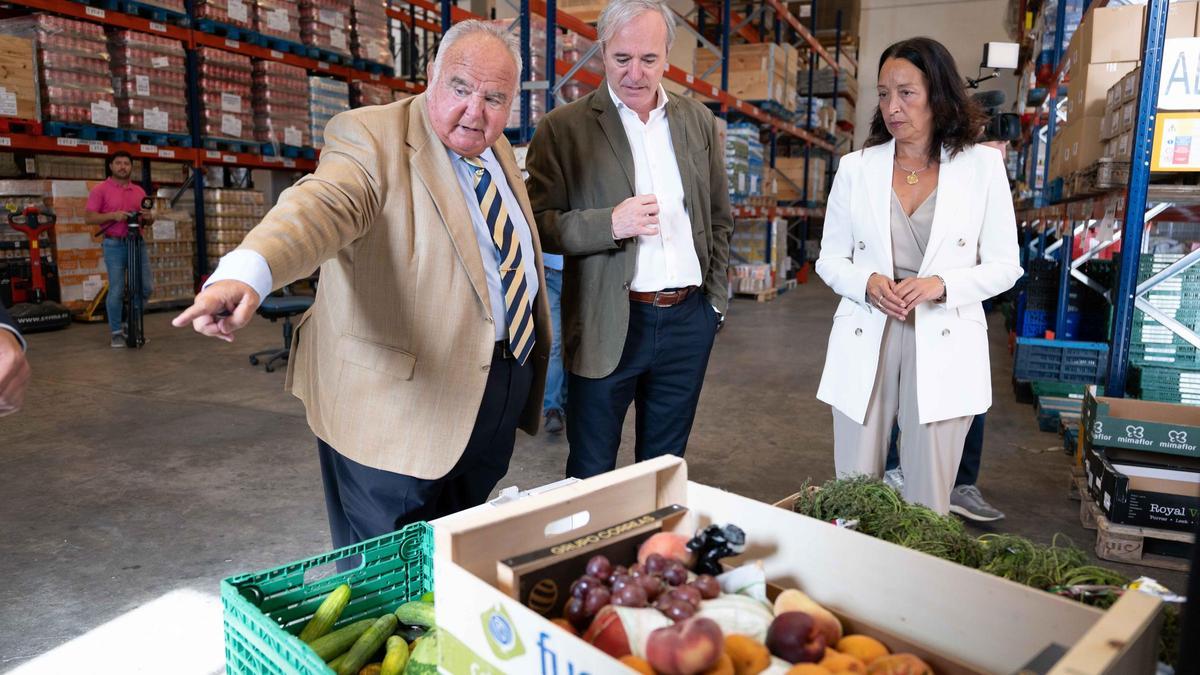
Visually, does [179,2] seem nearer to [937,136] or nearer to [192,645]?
[192,645]

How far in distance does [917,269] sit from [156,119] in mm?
8287

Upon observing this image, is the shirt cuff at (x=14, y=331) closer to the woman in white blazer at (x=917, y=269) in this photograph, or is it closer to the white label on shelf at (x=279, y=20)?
the woman in white blazer at (x=917, y=269)

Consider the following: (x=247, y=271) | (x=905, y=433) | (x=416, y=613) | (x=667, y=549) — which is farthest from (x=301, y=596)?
(x=905, y=433)

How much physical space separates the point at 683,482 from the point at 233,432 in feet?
13.6

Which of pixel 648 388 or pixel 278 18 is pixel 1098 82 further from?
pixel 278 18

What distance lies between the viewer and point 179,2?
8297 mm

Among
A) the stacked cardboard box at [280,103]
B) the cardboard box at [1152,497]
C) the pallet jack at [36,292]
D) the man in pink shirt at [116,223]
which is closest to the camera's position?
the cardboard box at [1152,497]

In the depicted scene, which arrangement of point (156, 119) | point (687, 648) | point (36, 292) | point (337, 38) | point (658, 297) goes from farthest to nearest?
point (337, 38), point (156, 119), point (36, 292), point (658, 297), point (687, 648)

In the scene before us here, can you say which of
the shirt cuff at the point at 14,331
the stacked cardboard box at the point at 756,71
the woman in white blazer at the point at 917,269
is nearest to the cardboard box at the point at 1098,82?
the woman in white blazer at the point at 917,269

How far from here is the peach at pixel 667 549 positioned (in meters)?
1.08

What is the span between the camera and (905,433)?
240 centimetres

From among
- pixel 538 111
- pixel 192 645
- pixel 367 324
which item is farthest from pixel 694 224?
pixel 538 111

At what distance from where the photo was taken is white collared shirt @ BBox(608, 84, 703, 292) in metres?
2.44

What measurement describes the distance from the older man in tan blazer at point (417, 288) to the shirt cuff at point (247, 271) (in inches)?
10.7
